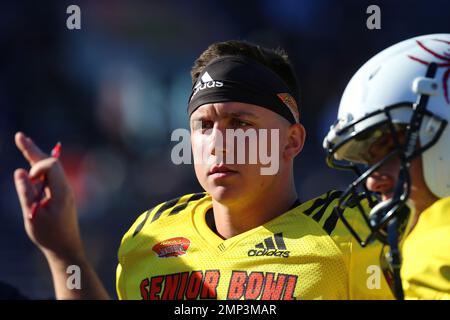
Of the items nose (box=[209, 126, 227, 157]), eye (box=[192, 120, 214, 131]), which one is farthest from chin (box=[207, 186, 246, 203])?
eye (box=[192, 120, 214, 131])

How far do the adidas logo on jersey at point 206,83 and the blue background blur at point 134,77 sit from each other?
227 cm

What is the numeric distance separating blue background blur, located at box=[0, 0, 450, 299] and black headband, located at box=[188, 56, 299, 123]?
2188mm

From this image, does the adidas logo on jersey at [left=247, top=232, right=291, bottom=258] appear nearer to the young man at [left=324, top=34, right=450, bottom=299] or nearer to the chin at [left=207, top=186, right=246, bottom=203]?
the chin at [left=207, top=186, right=246, bottom=203]

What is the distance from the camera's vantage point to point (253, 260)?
240 cm

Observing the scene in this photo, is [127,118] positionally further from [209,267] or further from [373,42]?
[209,267]

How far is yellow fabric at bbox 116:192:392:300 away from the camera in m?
2.28

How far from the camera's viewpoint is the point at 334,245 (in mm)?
2332

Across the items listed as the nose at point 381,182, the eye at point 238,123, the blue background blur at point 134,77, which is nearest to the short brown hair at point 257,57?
the eye at point 238,123

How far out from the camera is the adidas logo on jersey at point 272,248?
2.39 meters

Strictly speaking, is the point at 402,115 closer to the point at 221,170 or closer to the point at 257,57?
the point at 221,170

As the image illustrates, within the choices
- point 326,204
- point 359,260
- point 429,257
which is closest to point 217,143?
point 326,204

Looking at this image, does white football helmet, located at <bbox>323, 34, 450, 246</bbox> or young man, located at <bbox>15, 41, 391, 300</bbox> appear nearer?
white football helmet, located at <bbox>323, 34, 450, 246</bbox>

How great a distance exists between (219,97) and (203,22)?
3.24 metres
